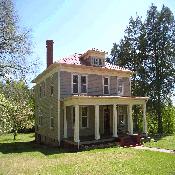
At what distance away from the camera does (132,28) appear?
1587 inches

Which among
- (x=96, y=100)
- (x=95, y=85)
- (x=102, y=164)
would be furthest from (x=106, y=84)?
(x=102, y=164)

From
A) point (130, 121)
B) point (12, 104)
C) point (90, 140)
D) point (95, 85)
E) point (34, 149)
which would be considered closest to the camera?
point (12, 104)

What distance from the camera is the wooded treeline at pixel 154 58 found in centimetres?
3672

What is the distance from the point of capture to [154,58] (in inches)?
1483

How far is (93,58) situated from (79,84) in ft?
11.0

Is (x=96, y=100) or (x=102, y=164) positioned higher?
(x=96, y=100)

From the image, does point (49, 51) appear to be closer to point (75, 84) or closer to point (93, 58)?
point (93, 58)

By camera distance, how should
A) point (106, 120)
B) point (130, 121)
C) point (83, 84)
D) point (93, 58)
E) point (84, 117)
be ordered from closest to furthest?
point (83, 84), point (130, 121), point (84, 117), point (93, 58), point (106, 120)

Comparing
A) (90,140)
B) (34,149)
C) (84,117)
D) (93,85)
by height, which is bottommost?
(34,149)

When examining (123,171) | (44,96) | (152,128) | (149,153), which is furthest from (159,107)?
(123,171)

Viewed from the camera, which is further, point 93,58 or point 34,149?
point 93,58

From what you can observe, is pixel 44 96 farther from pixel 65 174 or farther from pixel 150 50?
pixel 65 174

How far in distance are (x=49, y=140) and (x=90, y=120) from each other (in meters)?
5.03

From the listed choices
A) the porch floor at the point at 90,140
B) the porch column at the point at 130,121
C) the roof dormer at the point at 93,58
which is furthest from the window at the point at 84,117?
the roof dormer at the point at 93,58
